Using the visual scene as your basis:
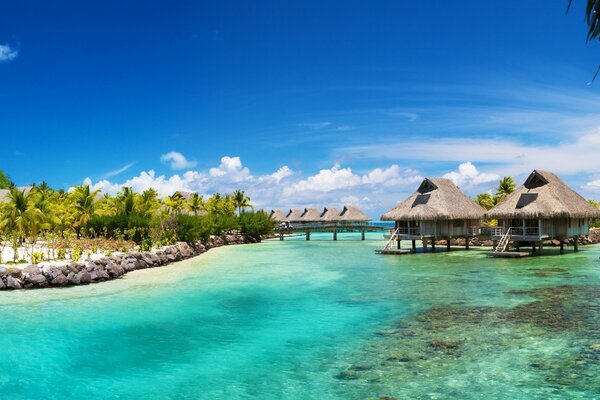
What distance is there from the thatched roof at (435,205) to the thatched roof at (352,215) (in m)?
27.0

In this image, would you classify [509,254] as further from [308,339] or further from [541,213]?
[308,339]

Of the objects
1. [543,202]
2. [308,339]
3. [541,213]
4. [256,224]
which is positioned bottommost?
[308,339]

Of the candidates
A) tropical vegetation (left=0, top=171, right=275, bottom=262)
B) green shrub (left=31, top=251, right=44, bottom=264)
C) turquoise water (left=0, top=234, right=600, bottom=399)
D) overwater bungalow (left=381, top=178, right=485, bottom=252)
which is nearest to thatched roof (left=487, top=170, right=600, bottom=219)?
overwater bungalow (left=381, top=178, right=485, bottom=252)

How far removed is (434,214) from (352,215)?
103 ft

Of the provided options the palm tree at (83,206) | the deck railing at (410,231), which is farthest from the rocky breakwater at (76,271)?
the deck railing at (410,231)

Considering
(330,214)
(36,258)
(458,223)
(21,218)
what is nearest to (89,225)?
(21,218)

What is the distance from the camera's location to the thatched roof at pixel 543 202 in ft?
82.9

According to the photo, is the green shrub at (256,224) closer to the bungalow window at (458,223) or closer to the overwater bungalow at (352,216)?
the overwater bungalow at (352,216)

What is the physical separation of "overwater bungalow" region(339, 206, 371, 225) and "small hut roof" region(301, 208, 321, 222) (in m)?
4.31

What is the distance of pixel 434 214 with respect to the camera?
1128 inches

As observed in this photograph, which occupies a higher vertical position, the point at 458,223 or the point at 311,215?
the point at 311,215

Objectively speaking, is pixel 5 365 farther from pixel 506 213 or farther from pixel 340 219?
pixel 340 219

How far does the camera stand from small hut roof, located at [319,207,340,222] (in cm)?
6125

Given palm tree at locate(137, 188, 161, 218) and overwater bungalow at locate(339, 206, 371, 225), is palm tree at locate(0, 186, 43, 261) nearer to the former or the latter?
palm tree at locate(137, 188, 161, 218)
